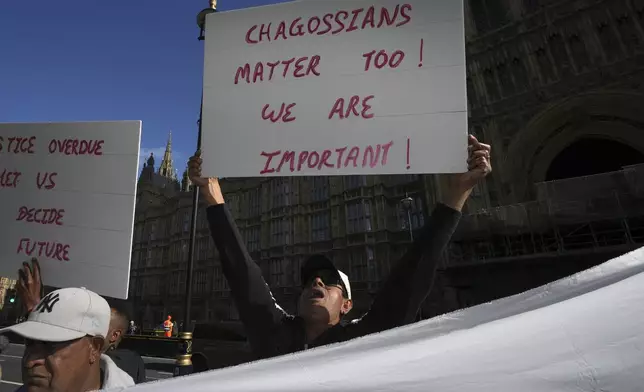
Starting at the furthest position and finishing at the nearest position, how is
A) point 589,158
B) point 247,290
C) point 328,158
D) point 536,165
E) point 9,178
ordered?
point 589,158 < point 536,165 < point 9,178 < point 328,158 < point 247,290

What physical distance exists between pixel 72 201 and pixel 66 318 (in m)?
1.70

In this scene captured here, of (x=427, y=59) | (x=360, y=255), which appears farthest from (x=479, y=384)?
(x=360, y=255)

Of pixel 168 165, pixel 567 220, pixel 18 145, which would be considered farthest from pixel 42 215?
pixel 168 165

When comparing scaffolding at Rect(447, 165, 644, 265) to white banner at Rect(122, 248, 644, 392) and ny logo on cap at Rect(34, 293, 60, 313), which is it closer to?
white banner at Rect(122, 248, 644, 392)

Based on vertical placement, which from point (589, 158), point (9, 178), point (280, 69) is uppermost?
point (589, 158)

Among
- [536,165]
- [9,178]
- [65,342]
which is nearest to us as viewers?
[65,342]

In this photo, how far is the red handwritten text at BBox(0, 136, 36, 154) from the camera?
3328mm

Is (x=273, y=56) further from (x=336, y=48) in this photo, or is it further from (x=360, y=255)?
(x=360, y=255)

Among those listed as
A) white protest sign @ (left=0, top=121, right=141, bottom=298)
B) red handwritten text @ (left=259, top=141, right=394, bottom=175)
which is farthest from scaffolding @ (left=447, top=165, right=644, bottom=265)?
white protest sign @ (left=0, top=121, right=141, bottom=298)

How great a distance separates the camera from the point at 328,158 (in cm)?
224

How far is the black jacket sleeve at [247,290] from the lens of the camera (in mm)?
2074

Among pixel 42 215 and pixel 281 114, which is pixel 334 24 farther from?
pixel 42 215

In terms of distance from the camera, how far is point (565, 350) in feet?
3.44

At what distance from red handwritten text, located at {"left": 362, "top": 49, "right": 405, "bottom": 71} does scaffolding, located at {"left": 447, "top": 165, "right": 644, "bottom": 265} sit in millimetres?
17323
